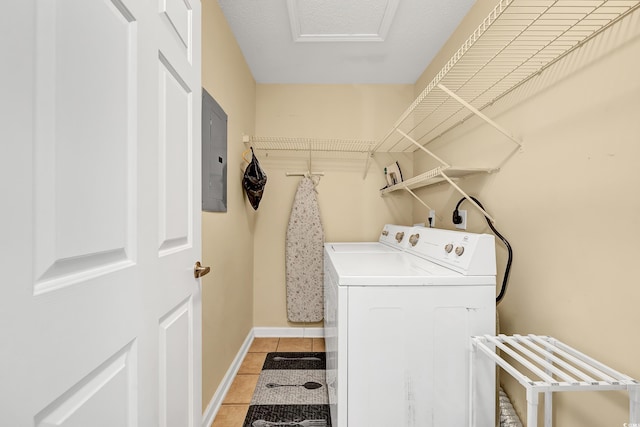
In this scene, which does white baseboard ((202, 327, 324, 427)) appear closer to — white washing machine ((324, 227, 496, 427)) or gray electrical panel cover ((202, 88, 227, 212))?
white washing machine ((324, 227, 496, 427))

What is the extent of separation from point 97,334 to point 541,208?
1.52 metres

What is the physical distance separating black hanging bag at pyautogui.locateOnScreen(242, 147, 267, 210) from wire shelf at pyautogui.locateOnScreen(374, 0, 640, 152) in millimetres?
1235

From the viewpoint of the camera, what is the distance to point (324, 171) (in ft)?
9.27

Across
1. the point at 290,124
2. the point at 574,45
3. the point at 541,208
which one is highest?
the point at 290,124

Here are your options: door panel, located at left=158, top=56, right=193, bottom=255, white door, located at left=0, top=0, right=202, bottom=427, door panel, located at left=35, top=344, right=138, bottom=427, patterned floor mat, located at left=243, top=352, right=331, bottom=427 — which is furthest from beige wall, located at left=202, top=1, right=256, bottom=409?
door panel, located at left=35, top=344, right=138, bottom=427

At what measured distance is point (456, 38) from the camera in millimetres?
→ 1989

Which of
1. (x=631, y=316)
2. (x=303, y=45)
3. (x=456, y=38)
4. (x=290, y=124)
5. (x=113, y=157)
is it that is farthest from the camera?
(x=290, y=124)

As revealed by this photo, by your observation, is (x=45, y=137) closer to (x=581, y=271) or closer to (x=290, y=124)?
(x=581, y=271)

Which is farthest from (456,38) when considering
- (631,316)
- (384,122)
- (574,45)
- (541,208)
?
(631,316)

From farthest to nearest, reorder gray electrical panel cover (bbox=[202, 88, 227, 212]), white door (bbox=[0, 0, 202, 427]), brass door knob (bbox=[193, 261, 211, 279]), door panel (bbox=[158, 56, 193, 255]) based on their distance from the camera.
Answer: gray electrical panel cover (bbox=[202, 88, 227, 212])
brass door knob (bbox=[193, 261, 211, 279])
door panel (bbox=[158, 56, 193, 255])
white door (bbox=[0, 0, 202, 427])

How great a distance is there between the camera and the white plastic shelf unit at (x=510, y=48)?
3.02 feet

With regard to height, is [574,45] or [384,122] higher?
[384,122]

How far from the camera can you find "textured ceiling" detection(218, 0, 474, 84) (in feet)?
5.86

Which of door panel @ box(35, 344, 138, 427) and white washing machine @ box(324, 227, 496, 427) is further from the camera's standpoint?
white washing machine @ box(324, 227, 496, 427)
